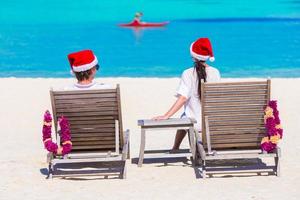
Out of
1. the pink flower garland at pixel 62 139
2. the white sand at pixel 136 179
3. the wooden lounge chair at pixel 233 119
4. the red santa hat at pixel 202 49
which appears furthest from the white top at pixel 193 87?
the pink flower garland at pixel 62 139

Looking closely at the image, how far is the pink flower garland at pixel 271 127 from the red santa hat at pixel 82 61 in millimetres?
1455

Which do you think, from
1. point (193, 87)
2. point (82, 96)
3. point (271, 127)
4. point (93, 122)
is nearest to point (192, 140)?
point (193, 87)

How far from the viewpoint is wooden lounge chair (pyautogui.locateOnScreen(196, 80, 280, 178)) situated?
6215 millimetres

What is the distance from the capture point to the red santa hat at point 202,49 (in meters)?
6.57

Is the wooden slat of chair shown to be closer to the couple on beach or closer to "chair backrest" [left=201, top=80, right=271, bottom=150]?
the couple on beach

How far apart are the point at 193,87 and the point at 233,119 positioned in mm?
543

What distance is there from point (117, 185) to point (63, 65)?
775 inches

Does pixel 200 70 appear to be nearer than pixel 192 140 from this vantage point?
Yes

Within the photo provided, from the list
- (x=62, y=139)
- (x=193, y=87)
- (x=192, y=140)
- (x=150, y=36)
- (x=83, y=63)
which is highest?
(x=83, y=63)

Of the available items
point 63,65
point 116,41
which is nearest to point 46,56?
point 63,65

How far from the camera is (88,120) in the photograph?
6.34m

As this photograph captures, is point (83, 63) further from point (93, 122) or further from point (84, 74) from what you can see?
point (93, 122)

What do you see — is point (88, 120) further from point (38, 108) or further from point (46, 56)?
point (46, 56)

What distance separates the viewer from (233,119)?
249 inches
